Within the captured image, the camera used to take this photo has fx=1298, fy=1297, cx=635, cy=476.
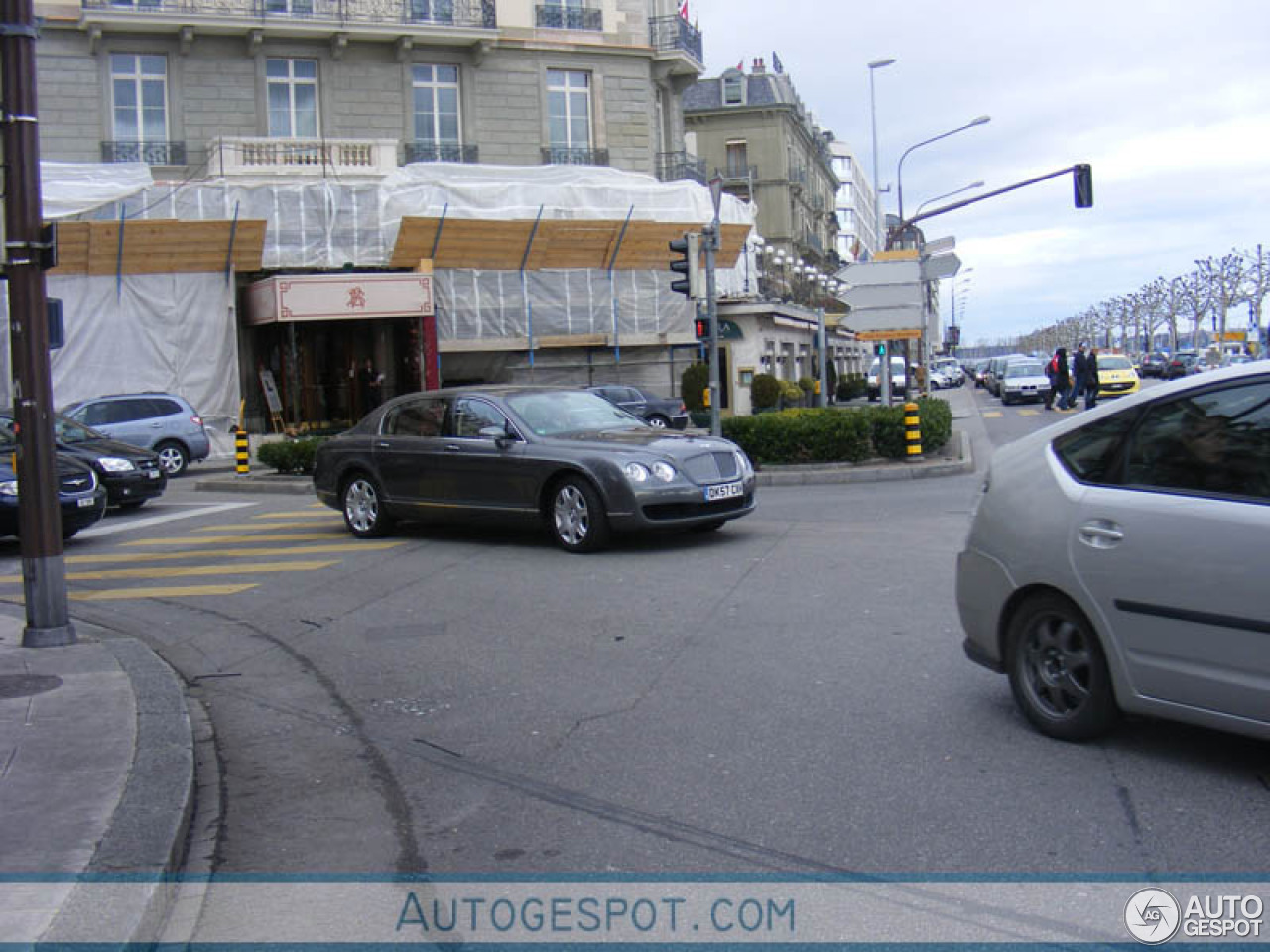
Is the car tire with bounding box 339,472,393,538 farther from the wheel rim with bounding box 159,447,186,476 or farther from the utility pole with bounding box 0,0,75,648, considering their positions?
the wheel rim with bounding box 159,447,186,476

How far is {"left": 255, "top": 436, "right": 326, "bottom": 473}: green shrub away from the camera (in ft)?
68.4

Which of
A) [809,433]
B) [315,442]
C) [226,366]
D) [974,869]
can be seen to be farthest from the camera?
[226,366]

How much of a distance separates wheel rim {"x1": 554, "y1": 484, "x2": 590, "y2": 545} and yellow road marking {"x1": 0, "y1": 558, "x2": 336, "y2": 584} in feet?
7.06

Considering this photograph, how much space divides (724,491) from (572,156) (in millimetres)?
28066

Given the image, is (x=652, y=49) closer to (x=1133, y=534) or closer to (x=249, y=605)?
(x=249, y=605)

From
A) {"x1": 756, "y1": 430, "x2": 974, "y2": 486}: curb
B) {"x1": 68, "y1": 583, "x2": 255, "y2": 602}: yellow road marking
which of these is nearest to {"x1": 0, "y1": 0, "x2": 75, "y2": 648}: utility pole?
{"x1": 68, "y1": 583, "x2": 255, "y2": 602}: yellow road marking

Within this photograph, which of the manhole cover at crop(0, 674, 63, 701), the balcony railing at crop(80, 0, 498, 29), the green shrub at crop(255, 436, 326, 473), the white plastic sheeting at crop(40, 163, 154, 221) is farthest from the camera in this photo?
the balcony railing at crop(80, 0, 498, 29)

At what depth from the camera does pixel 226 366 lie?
31.4m

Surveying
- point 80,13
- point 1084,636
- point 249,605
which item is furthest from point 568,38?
point 1084,636

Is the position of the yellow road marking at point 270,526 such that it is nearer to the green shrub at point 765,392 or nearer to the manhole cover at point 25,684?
the manhole cover at point 25,684

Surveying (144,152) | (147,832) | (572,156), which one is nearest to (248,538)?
(147,832)

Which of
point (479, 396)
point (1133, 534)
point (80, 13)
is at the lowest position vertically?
point (1133, 534)

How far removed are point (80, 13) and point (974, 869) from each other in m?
34.1

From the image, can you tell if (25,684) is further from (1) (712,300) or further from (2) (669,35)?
(2) (669,35)
